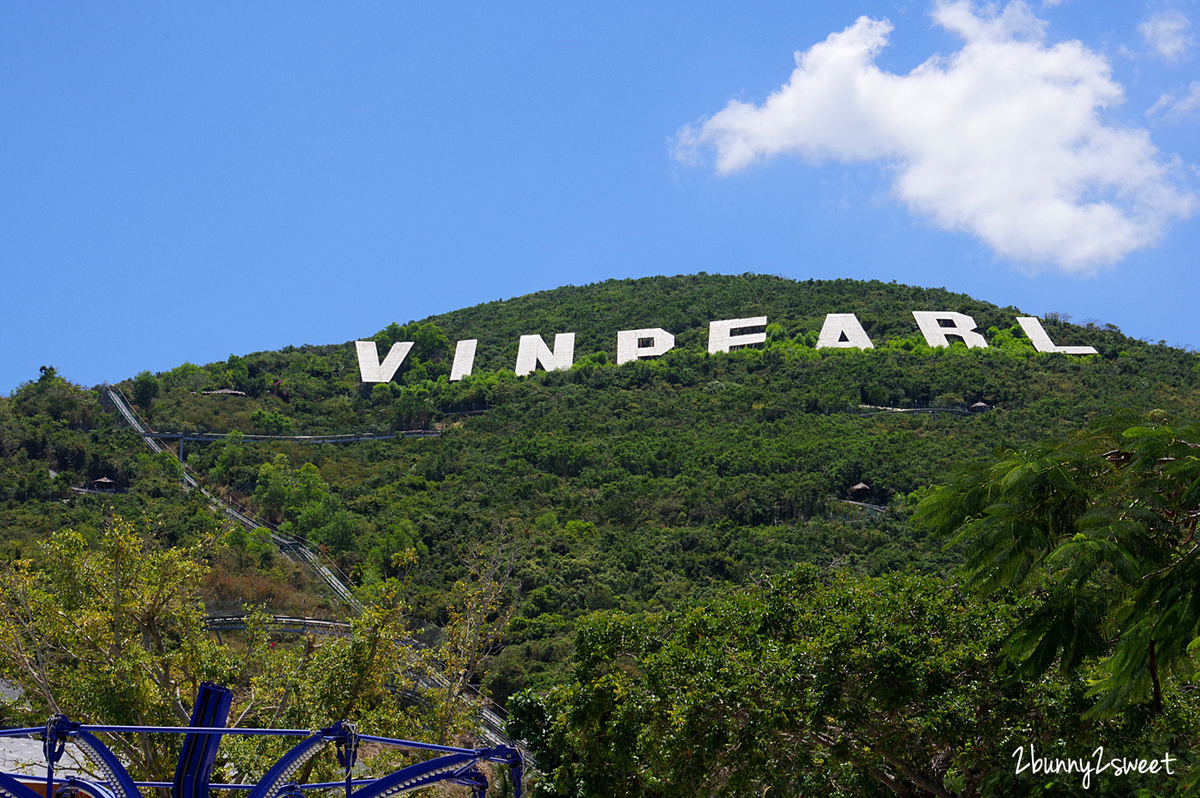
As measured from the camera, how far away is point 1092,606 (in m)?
7.57

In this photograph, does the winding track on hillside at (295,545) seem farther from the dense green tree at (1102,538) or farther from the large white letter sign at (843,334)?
the large white letter sign at (843,334)

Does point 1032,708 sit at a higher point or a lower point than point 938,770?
higher

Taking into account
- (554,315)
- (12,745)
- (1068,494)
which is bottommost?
(12,745)

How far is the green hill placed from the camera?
3644cm

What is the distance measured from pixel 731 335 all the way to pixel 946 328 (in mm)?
14638

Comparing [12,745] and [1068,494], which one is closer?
[1068,494]

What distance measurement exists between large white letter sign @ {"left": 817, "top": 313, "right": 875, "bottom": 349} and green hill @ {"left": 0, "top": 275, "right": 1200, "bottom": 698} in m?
1.63

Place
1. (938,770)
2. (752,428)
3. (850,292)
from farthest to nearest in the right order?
1. (850,292)
2. (752,428)
3. (938,770)

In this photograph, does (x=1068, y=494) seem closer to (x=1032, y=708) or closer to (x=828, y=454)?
(x=1032, y=708)

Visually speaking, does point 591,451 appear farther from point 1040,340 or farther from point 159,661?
point 159,661

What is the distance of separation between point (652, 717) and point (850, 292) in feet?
243

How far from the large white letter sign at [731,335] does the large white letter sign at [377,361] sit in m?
22.4

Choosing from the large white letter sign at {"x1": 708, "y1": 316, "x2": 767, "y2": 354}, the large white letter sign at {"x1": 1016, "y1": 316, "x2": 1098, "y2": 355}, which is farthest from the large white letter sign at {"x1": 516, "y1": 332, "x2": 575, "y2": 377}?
the large white letter sign at {"x1": 1016, "y1": 316, "x2": 1098, "y2": 355}

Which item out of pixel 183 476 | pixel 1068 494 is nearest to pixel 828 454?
pixel 183 476
